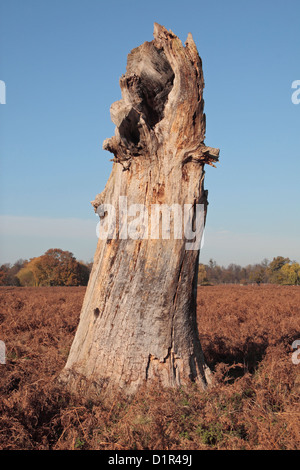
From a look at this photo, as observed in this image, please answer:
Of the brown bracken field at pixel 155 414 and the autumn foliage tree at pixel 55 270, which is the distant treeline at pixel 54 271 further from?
the brown bracken field at pixel 155 414

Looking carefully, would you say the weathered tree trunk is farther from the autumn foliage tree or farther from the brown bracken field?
the autumn foliage tree

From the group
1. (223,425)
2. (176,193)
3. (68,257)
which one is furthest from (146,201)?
(68,257)

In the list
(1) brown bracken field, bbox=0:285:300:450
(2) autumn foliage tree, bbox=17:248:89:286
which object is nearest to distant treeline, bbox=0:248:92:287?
(2) autumn foliage tree, bbox=17:248:89:286

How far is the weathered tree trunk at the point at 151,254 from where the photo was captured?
4723 mm

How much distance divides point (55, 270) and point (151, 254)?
5332 centimetres

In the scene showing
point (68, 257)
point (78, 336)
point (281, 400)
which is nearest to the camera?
point (281, 400)

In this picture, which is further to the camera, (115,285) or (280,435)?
(115,285)

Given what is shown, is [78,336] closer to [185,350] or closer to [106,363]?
[106,363]

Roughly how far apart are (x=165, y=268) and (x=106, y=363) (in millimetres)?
1481

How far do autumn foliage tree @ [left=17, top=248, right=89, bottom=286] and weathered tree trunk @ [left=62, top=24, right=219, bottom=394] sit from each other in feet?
171

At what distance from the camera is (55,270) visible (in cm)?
5581

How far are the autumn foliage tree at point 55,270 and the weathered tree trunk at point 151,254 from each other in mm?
52003

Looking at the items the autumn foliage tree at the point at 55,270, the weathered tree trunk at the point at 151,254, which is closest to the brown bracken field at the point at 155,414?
the weathered tree trunk at the point at 151,254
